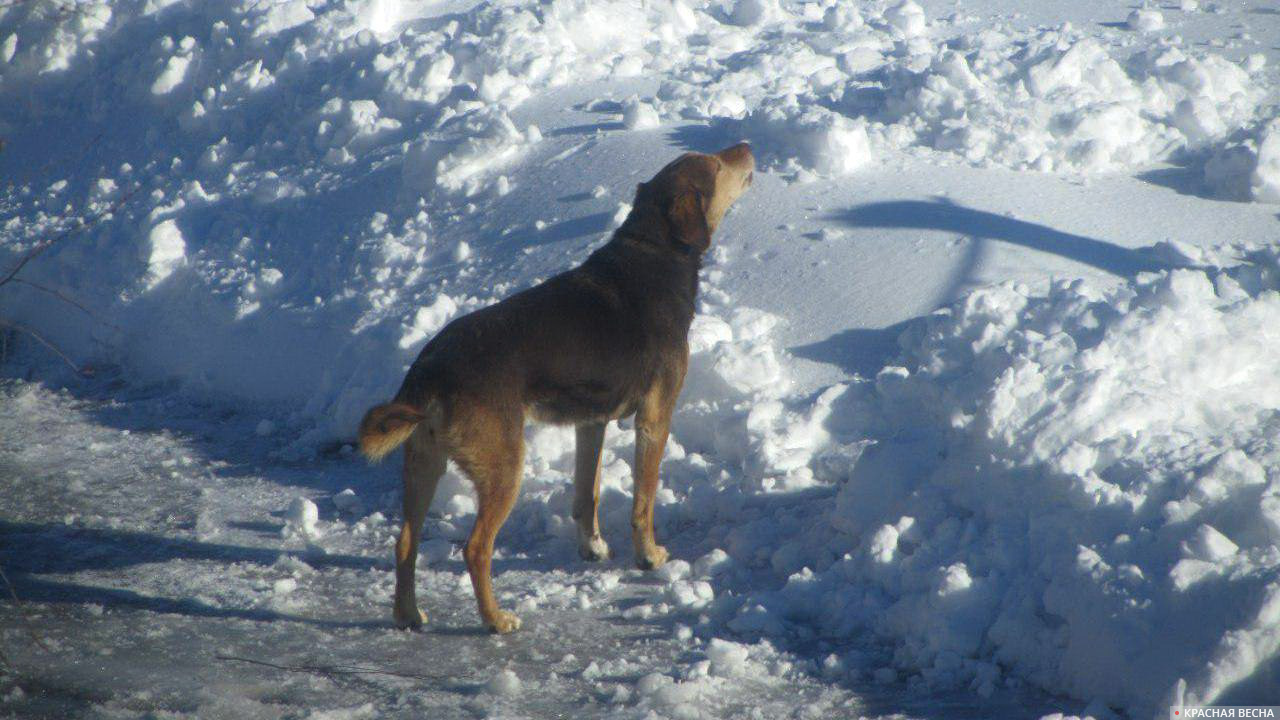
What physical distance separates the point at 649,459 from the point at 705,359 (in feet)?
3.93

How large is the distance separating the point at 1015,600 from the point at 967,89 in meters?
5.44

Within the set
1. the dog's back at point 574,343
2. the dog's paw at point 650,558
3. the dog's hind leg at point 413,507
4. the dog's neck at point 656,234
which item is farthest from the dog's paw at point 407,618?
the dog's neck at point 656,234

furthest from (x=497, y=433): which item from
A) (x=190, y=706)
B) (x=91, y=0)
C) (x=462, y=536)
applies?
(x=91, y=0)

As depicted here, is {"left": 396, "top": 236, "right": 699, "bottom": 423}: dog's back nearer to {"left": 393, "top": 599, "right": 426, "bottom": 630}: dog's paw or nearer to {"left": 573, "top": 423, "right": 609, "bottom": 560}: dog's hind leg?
{"left": 573, "top": 423, "right": 609, "bottom": 560}: dog's hind leg

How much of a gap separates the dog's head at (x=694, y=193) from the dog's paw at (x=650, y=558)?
1.61 m

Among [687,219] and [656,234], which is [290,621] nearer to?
[656,234]

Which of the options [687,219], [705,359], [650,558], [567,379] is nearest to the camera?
[567,379]

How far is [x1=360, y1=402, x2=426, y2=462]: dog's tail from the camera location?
4.17 metres

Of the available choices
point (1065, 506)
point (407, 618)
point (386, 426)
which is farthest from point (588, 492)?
point (1065, 506)

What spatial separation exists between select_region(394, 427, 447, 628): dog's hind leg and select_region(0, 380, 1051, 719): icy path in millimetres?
105

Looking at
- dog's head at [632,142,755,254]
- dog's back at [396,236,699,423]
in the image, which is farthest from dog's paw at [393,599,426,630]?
dog's head at [632,142,755,254]

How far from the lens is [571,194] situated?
7.86 m

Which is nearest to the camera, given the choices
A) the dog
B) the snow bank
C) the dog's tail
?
the snow bank

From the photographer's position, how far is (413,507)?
455cm
